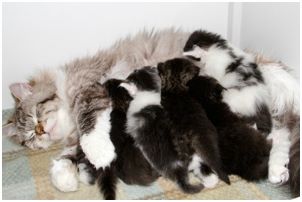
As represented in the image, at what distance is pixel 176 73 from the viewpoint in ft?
6.11

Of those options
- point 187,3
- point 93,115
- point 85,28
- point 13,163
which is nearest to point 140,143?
point 93,115

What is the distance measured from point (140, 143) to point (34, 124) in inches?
25.5

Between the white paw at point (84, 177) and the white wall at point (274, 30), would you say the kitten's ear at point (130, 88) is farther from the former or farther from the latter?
the white wall at point (274, 30)

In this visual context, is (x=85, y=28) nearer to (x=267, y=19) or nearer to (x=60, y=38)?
(x=60, y=38)

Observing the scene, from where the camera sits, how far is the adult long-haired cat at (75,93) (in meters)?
2.01

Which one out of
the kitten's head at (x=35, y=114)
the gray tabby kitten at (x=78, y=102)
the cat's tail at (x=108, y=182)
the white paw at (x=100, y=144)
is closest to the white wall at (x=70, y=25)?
the gray tabby kitten at (x=78, y=102)

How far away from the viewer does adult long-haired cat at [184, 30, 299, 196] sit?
5.87ft

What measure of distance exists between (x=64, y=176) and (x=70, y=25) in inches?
35.5

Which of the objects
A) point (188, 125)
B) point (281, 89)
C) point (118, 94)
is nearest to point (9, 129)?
point (118, 94)

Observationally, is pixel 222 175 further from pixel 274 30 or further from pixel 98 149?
pixel 274 30

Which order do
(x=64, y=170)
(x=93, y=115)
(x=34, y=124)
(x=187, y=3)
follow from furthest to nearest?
(x=187, y=3) → (x=34, y=124) → (x=93, y=115) → (x=64, y=170)

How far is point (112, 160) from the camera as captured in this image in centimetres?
175

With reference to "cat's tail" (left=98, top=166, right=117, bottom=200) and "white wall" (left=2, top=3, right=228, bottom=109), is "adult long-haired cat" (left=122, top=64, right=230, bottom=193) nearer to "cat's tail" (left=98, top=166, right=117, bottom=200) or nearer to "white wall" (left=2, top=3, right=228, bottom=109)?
"cat's tail" (left=98, top=166, right=117, bottom=200)

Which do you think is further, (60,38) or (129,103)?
(60,38)
